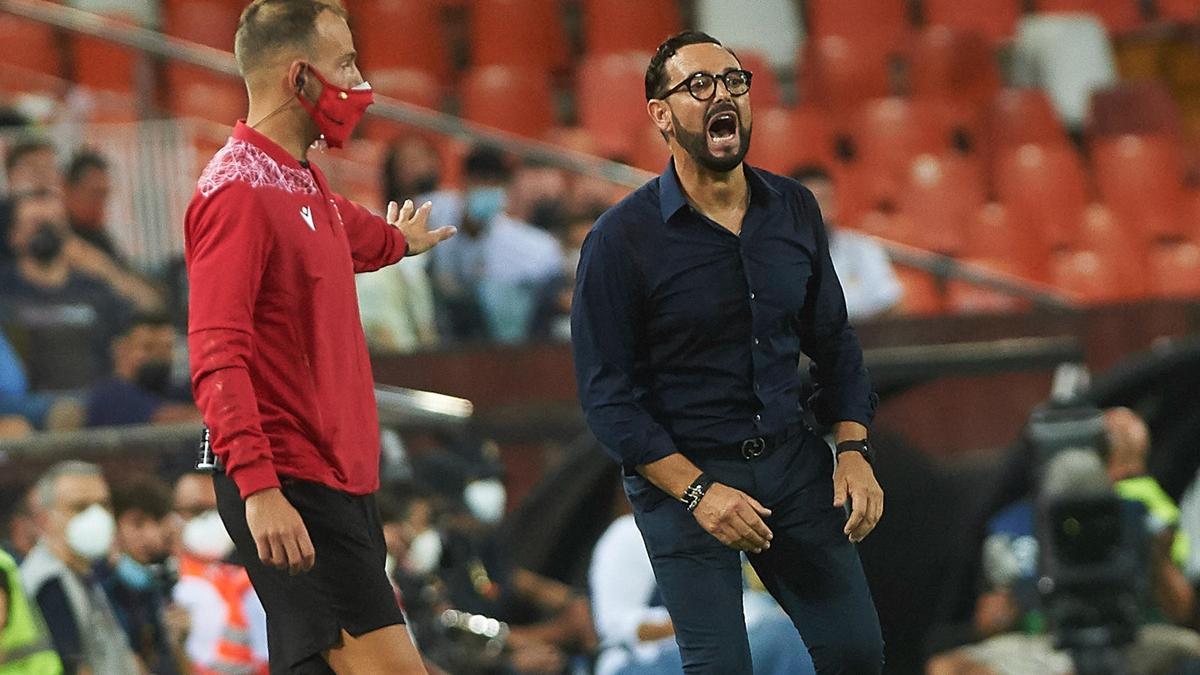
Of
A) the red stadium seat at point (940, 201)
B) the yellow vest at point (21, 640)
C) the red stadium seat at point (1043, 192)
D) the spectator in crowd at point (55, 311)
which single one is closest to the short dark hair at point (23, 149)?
the spectator in crowd at point (55, 311)

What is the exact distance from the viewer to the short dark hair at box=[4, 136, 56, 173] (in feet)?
29.4

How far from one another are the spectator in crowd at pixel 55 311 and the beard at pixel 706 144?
4.88m

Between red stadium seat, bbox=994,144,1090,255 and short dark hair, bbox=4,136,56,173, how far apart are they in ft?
17.6

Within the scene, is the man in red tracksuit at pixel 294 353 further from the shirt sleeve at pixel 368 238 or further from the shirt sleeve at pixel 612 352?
the shirt sleeve at pixel 612 352

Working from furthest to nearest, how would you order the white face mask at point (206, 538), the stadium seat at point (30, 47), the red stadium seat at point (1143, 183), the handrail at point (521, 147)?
the red stadium seat at point (1143, 183) < the stadium seat at point (30, 47) < the handrail at point (521, 147) < the white face mask at point (206, 538)

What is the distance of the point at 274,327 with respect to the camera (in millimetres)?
3934

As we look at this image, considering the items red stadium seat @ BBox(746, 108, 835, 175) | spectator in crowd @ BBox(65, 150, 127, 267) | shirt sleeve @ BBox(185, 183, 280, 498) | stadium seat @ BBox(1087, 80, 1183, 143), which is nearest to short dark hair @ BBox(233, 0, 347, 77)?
shirt sleeve @ BBox(185, 183, 280, 498)

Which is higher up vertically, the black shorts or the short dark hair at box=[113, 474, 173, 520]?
the black shorts

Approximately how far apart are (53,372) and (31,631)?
2253 millimetres

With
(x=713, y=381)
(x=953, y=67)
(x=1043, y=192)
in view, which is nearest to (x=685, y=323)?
(x=713, y=381)

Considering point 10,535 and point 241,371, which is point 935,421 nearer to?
point 10,535

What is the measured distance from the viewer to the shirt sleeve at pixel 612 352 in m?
4.05

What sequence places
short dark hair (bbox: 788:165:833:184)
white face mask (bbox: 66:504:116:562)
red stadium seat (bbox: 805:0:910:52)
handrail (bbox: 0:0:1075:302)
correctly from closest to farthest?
1. white face mask (bbox: 66:504:116:562)
2. handrail (bbox: 0:0:1075:302)
3. short dark hair (bbox: 788:165:833:184)
4. red stadium seat (bbox: 805:0:910:52)

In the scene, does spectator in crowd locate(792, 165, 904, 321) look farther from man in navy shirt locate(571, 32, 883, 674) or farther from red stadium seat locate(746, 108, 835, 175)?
man in navy shirt locate(571, 32, 883, 674)
